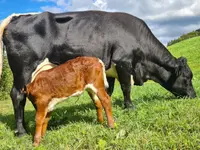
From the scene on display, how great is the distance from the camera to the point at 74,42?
7.46 metres

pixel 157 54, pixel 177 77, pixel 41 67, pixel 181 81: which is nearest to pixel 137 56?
pixel 157 54

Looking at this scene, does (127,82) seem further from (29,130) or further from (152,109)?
(29,130)

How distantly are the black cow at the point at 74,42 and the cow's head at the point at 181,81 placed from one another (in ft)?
2.71

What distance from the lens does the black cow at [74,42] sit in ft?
23.8

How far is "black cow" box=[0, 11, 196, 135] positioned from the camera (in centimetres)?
724

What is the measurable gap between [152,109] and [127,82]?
113cm

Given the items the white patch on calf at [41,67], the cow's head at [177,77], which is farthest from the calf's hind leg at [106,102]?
the cow's head at [177,77]

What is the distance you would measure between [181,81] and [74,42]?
10.4 feet

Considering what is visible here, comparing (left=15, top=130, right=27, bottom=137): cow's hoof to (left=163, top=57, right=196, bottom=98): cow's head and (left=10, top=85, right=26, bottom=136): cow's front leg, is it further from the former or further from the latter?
(left=163, top=57, right=196, bottom=98): cow's head

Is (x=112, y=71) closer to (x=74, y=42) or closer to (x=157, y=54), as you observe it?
(x=74, y=42)

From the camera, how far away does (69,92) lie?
6.34 m

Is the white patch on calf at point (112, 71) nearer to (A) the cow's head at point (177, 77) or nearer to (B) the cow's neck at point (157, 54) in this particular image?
(B) the cow's neck at point (157, 54)

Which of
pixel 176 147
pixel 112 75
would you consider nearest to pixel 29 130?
pixel 112 75

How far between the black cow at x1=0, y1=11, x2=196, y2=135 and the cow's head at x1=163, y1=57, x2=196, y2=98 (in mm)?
825
